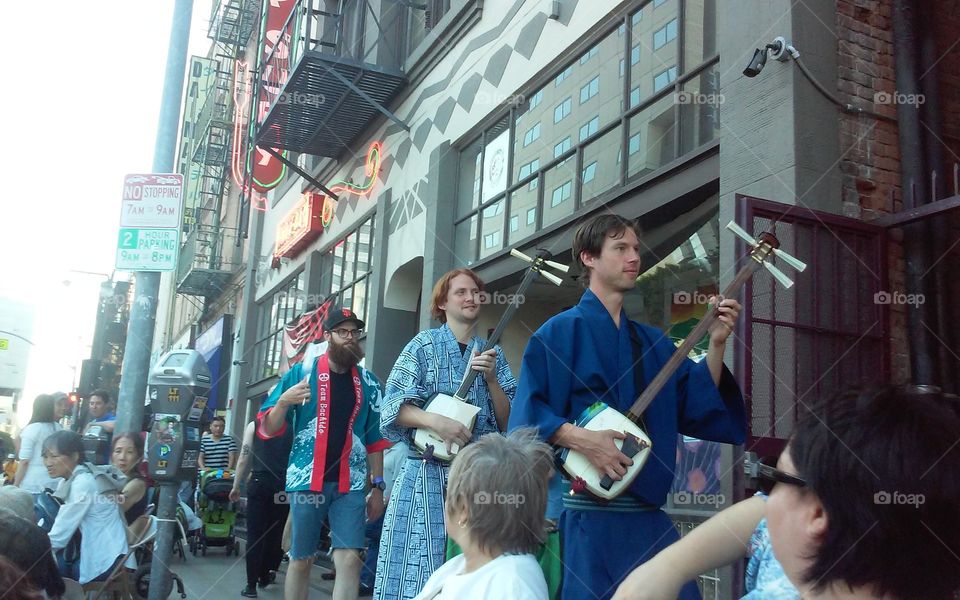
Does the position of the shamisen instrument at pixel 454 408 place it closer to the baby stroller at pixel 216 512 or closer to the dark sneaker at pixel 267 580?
the dark sneaker at pixel 267 580

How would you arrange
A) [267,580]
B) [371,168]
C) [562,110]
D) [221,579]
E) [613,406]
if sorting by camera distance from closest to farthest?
1. [613,406]
2. [267,580]
3. [562,110]
4. [221,579]
5. [371,168]

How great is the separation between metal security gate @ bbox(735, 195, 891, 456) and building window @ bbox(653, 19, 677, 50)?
8.29 feet

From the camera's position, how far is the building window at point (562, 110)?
8.70m

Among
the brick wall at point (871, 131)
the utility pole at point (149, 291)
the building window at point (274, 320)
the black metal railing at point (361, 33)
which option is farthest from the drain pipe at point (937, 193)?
the building window at point (274, 320)

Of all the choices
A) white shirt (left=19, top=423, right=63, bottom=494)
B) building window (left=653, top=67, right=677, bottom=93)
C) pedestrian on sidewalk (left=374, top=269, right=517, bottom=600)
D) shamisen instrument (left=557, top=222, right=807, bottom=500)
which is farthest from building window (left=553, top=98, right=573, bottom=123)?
shamisen instrument (left=557, top=222, right=807, bottom=500)

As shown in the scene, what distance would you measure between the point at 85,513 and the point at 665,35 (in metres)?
5.60

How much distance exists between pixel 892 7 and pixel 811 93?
1134 mm

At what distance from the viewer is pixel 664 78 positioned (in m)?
7.23

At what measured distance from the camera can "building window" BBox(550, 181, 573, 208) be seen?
28.1 feet

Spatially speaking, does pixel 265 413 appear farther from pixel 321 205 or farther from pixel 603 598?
pixel 321 205

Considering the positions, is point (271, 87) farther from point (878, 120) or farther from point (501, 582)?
point (501, 582)

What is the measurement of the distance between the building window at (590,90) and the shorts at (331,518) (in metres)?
4.49

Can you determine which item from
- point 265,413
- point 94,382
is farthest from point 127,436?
point 94,382

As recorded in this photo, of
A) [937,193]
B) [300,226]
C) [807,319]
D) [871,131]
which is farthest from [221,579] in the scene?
[300,226]
